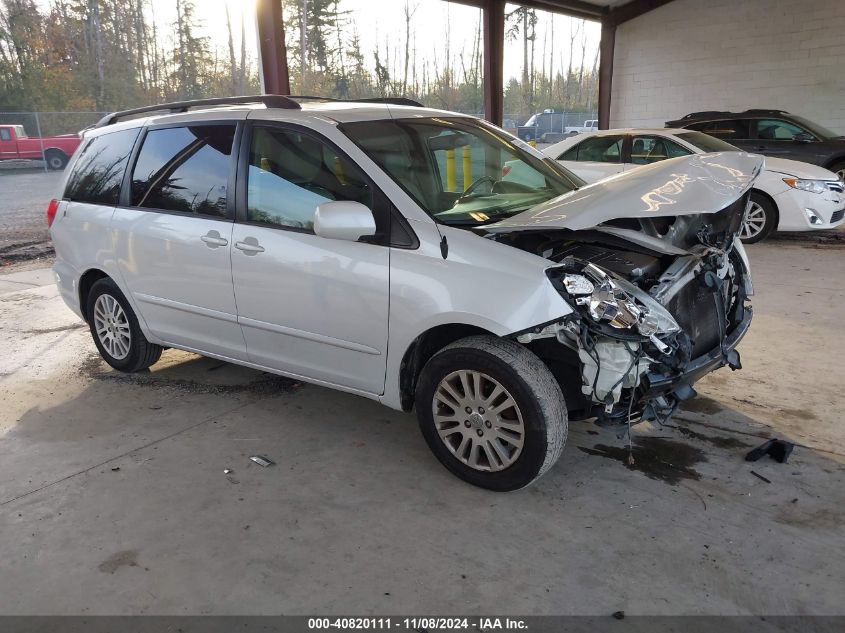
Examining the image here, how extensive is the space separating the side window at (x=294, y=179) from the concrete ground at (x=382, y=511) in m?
1.28

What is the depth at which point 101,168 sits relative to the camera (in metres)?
4.66

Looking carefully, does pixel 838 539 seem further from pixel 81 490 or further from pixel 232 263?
pixel 81 490

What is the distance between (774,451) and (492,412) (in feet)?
5.10

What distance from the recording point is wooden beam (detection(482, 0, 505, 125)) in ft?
40.7

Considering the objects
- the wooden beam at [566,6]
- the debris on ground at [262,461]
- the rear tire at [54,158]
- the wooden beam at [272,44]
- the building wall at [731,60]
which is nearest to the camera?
the debris on ground at [262,461]

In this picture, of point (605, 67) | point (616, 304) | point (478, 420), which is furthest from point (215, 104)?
point (605, 67)

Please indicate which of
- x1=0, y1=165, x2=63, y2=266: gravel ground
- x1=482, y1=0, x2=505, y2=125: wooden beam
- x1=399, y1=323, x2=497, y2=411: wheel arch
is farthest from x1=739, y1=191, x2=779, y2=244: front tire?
x1=0, y1=165, x2=63, y2=266: gravel ground

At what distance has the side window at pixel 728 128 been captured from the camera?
1101 centimetres

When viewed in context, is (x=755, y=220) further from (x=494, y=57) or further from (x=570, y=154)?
(x=494, y=57)

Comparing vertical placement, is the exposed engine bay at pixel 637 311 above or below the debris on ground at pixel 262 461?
above

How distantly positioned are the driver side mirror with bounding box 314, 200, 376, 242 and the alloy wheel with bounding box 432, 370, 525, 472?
0.81m

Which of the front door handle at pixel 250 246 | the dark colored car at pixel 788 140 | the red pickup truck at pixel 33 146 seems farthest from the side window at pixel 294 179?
the red pickup truck at pixel 33 146

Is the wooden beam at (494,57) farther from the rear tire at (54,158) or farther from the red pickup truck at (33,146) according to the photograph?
the rear tire at (54,158)
